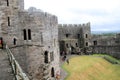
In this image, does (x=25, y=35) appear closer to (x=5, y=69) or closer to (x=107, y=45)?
(x=5, y=69)

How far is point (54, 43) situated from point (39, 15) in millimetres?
6592

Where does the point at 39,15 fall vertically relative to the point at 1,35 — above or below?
above

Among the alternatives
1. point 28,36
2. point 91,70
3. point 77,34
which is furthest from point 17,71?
point 77,34

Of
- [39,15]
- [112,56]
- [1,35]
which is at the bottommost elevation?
[112,56]

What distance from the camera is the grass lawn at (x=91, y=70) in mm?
46500

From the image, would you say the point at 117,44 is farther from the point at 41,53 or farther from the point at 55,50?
the point at 41,53

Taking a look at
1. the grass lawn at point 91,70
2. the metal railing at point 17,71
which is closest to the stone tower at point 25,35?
the metal railing at point 17,71

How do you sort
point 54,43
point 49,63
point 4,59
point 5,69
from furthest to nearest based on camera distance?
point 54,43 → point 49,63 → point 4,59 → point 5,69

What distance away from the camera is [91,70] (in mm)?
51906

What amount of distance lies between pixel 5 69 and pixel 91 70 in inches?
981

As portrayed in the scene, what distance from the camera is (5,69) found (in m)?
29.5

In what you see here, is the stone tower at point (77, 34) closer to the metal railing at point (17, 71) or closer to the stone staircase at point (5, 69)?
the stone staircase at point (5, 69)

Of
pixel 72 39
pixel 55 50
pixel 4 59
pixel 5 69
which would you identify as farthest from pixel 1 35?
pixel 72 39

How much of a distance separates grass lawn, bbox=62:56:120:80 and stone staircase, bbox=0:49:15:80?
1216 cm
